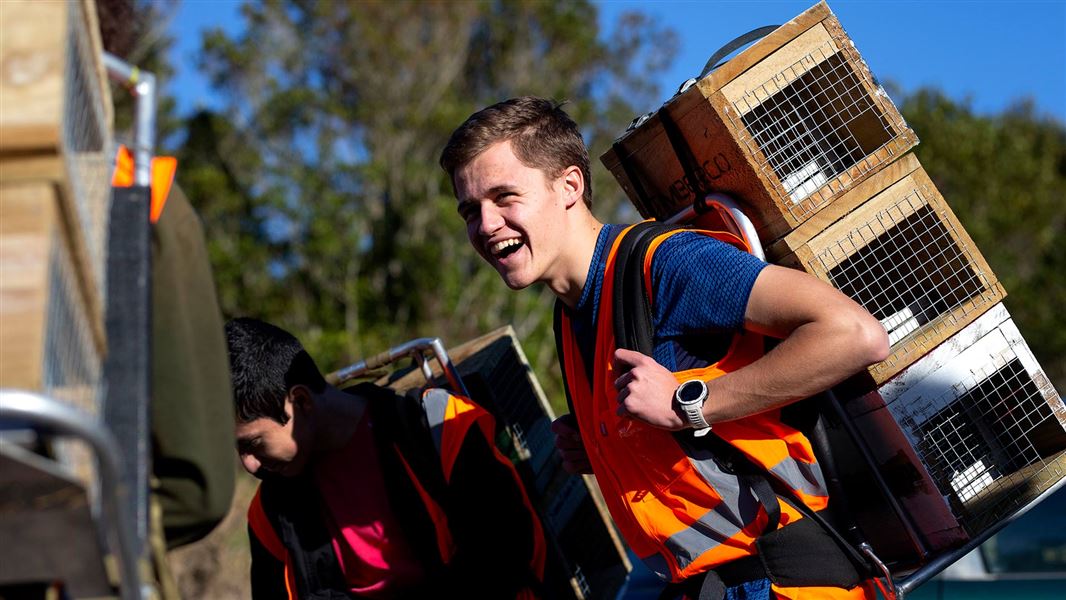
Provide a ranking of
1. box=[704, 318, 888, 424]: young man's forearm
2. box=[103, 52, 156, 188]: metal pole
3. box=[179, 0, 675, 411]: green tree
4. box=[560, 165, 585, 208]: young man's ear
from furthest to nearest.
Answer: box=[179, 0, 675, 411]: green tree
box=[560, 165, 585, 208]: young man's ear
box=[704, 318, 888, 424]: young man's forearm
box=[103, 52, 156, 188]: metal pole

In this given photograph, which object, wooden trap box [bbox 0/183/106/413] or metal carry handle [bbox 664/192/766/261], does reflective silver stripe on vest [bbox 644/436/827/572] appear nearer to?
metal carry handle [bbox 664/192/766/261]

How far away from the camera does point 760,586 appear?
2.32 meters

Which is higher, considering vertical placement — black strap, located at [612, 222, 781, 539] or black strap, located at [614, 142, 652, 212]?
black strap, located at [614, 142, 652, 212]

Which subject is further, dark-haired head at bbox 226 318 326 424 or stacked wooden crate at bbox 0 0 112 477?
dark-haired head at bbox 226 318 326 424

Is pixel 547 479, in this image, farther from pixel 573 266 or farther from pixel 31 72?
pixel 31 72

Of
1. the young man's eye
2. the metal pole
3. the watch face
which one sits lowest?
the watch face

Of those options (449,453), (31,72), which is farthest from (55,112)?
(449,453)

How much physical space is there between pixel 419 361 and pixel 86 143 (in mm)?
2027

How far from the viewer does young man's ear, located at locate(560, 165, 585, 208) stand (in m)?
2.74

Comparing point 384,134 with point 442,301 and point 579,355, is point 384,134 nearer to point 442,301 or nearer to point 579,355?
point 442,301

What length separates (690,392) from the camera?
223 cm

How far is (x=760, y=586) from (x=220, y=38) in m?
14.3

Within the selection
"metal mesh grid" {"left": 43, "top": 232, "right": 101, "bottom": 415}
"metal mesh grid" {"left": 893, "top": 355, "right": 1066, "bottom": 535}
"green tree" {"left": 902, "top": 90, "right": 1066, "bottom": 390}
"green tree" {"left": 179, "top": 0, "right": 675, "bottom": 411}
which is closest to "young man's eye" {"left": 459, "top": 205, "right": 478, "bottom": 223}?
"metal mesh grid" {"left": 893, "top": 355, "right": 1066, "bottom": 535}

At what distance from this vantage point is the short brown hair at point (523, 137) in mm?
2709
